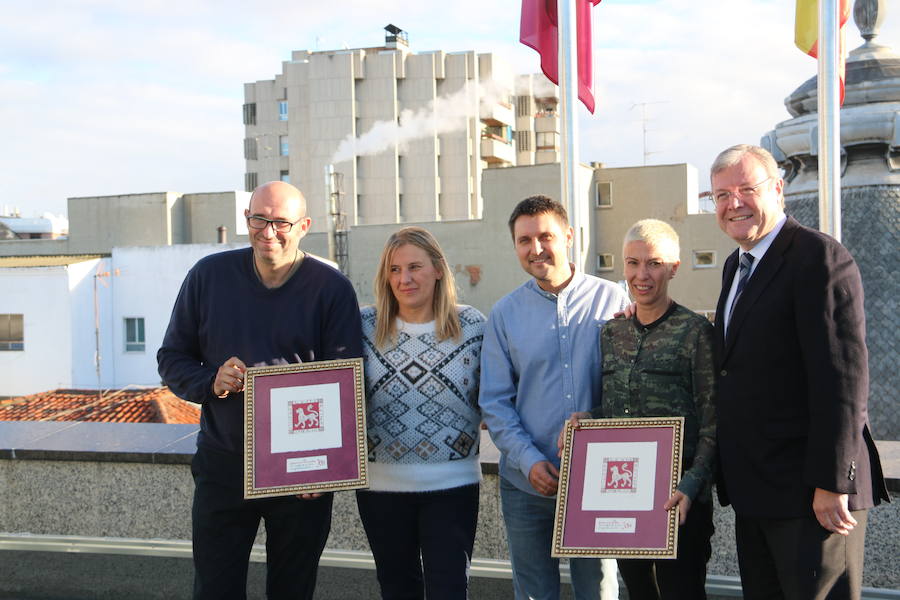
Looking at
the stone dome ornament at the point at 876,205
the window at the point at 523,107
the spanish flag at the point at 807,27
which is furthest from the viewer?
the window at the point at 523,107

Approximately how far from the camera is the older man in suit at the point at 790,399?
290 centimetres

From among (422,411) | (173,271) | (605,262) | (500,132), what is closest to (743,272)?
(422,411)

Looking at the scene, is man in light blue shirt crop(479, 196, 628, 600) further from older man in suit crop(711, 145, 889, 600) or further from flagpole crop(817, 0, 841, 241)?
flagpole crop(817, 0, 841, 241)

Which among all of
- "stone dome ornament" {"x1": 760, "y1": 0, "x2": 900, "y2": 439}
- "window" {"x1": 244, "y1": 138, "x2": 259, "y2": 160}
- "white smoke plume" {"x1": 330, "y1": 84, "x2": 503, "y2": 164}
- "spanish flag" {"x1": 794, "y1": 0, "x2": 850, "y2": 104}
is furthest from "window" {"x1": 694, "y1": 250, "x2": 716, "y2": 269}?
"stone dome ornament" {"x1": 760, "y1": 0, "x2": 900, "y2": 439}

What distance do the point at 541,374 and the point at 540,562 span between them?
0.72 metres

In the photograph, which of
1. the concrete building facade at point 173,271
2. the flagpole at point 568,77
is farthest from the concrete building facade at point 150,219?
the flagpole at point 568,77

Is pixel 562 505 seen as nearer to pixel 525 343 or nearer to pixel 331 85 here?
pixel 525 343

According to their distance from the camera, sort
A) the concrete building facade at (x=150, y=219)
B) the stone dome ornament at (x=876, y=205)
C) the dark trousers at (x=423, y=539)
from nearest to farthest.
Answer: the dark trousers at (x=423, y=539), the stone dome ornament at (x=876, y=205), the concrete building facade at (x=150, y=219)

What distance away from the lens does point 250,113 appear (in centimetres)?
7238

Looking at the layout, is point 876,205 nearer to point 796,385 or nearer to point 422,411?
point 796,385

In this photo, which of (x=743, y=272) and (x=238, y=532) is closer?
(x=743, y=272)

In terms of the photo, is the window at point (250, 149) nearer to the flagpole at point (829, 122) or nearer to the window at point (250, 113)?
the window at point (250, 113)

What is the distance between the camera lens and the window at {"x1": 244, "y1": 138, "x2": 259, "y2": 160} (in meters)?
72.0

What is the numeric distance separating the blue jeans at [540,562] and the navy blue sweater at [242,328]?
0.89 metres
